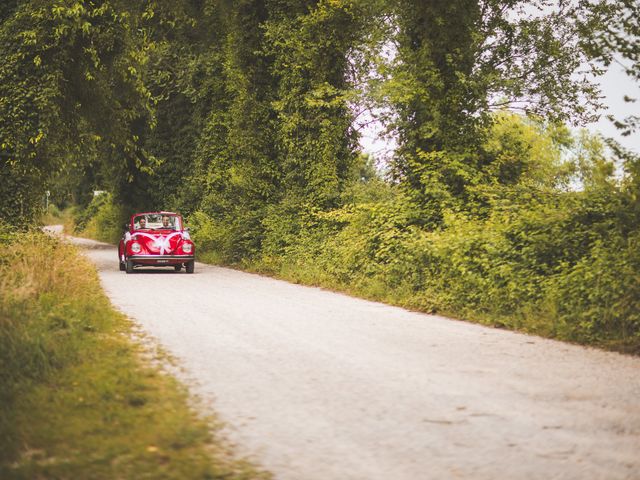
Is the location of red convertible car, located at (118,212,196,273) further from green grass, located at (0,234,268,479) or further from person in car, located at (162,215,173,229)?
green grass, located at (0,234,268,479)

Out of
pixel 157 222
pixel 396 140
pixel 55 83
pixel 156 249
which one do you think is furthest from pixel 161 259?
pixel 396 140

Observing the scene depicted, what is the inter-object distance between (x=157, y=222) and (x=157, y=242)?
1460 mm

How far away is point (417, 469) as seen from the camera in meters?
4.64

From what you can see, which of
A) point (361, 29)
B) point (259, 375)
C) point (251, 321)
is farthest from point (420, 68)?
point (259, 375)

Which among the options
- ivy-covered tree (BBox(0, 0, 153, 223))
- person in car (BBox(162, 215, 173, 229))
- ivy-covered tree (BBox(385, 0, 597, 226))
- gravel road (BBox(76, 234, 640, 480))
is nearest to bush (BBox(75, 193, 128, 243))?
person in car (BBox(162, 215, 173, 229))

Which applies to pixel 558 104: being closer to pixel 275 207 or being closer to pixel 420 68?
pixel 420 68

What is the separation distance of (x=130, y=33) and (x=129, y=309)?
1089 centimetres

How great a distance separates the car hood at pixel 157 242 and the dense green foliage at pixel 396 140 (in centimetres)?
221

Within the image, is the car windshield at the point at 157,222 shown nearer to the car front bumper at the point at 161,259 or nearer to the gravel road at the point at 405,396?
the car front bumper at the point at 161,259

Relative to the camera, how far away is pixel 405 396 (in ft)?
21.4

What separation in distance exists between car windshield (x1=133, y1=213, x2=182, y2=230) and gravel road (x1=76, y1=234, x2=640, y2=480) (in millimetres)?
11132

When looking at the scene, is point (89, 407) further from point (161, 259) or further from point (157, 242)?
point (157, 242)

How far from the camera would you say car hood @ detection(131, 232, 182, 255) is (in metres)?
21.7

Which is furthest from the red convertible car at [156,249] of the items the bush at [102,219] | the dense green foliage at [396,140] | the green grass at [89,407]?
the bush at [102,219]
